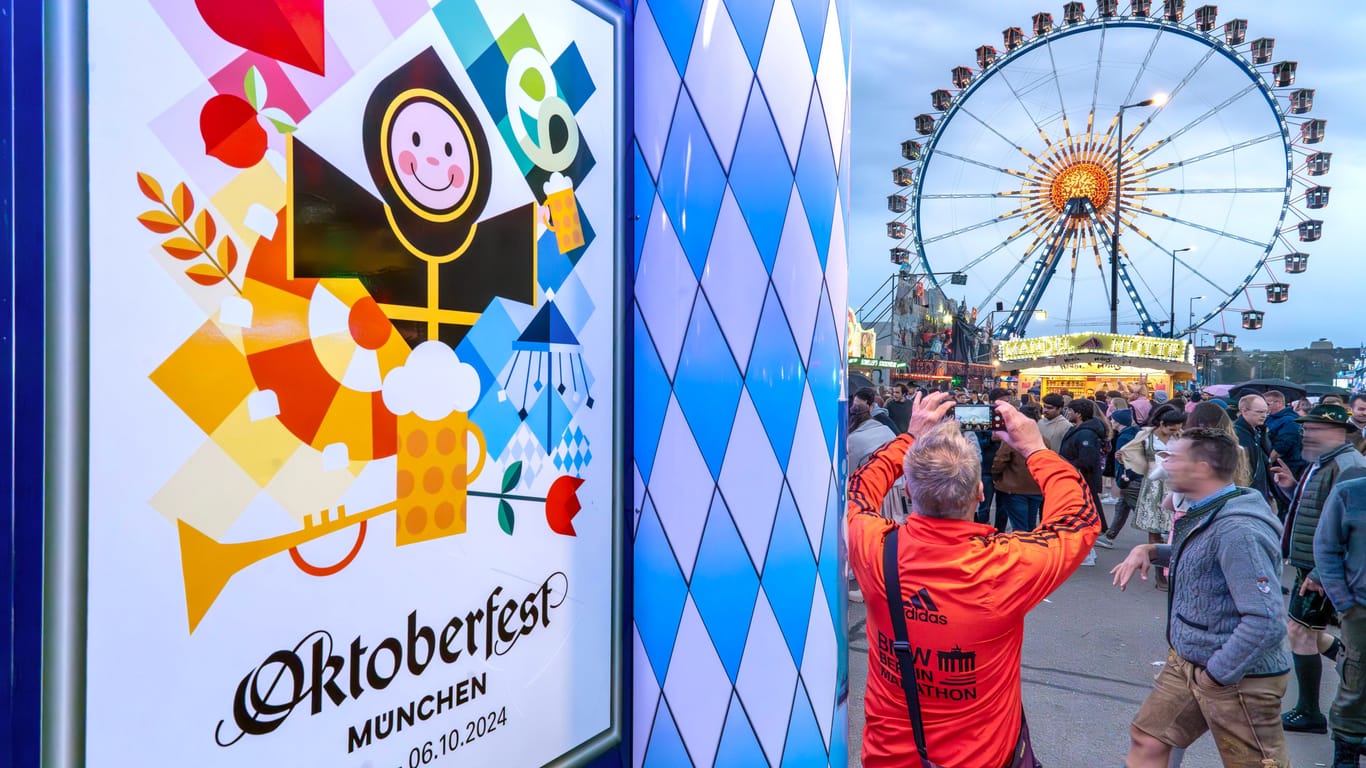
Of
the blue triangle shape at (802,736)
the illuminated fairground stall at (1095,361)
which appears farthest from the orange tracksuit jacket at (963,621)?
the illuminated fairground stall at (1095,361)

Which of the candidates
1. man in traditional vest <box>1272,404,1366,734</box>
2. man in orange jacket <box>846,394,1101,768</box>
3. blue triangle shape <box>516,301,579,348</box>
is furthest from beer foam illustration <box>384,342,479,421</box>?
man in traditional vest <box>1272,404,1366,734</box>

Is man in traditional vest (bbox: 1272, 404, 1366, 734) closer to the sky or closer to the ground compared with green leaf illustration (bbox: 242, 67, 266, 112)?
closer to the ground

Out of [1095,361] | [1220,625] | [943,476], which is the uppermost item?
[1095,361]

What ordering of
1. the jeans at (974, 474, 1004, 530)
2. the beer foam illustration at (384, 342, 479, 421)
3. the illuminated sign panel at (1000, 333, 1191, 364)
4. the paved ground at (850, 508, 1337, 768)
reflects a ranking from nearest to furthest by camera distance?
the beer foam illustration at (384, 342, 479, 421) < the paved ground at (850, 508, 1337, 768) < the jeans at (974, 474, 1004, 530) < the illuminated sign panel at (1000, 333, 1191, 364)

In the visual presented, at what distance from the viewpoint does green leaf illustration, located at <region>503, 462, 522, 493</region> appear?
1.85 meters

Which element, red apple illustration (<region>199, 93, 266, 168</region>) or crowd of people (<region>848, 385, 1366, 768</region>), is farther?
crowd of people (<region>848, 385, 1366, 768</region>)

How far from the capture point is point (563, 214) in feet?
6.68

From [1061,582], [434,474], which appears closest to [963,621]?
[1061,582]

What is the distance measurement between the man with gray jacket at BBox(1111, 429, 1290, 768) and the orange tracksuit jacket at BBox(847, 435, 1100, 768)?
33.1 inches

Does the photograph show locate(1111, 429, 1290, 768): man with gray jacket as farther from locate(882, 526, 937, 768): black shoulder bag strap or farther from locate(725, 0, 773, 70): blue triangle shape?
locate(725, 0, 773, 70): blue triangle shape

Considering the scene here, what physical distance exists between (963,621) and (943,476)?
39 centimetres

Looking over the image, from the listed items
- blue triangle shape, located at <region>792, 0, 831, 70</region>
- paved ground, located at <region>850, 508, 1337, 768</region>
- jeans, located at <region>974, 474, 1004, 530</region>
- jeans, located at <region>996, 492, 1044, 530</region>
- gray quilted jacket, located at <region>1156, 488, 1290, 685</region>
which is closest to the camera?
blue triangle shape, located at <region>792, 0, 831, 70</region>

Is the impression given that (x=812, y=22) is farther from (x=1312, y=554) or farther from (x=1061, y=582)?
(x=1312, y=554)

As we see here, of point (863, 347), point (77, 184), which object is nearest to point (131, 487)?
point (77, 184)
